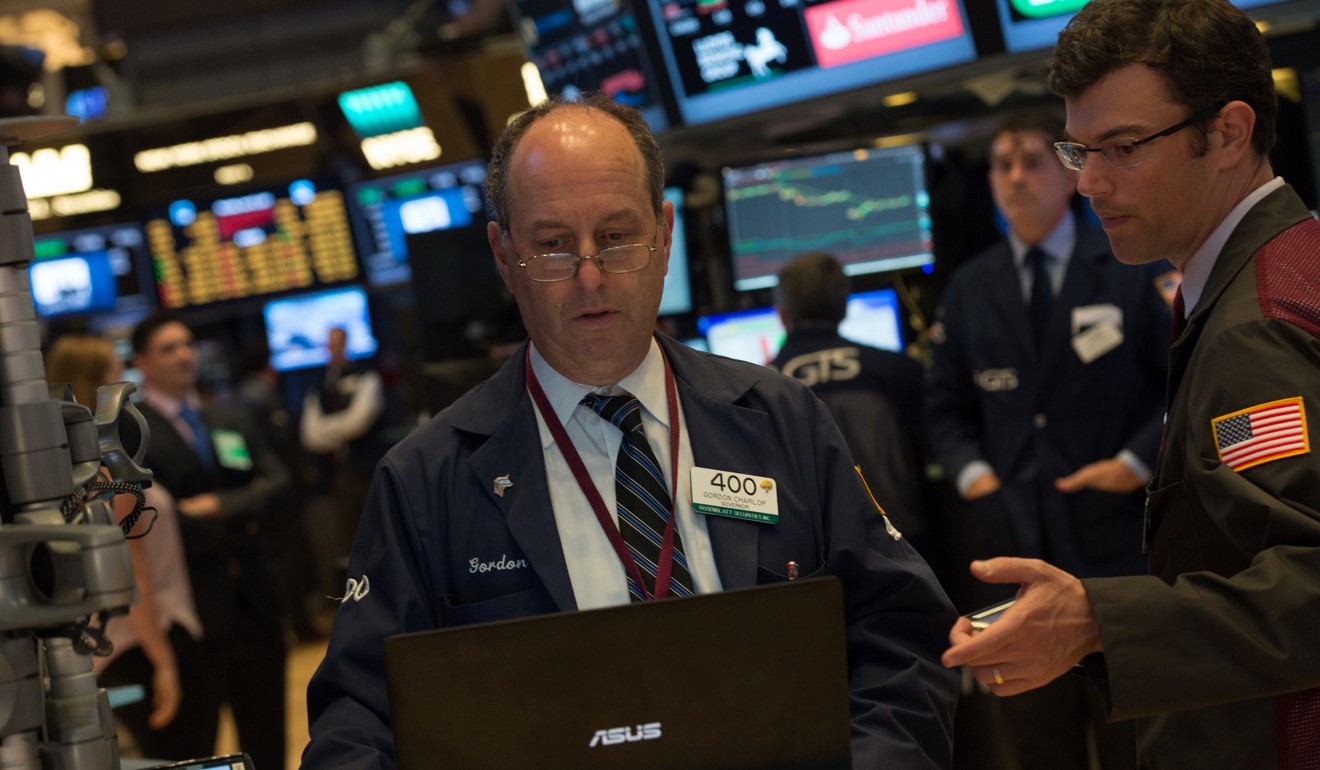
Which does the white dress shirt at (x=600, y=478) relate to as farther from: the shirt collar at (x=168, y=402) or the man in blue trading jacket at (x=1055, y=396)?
the shirt collar at (x=168, y=402)

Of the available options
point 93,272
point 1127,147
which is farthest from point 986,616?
point 93,272

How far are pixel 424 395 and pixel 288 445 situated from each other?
9.25ft

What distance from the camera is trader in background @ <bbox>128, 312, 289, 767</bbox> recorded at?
454cm

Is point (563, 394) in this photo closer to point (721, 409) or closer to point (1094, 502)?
point (721, 409)

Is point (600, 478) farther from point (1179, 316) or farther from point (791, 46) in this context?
point (791, 46)

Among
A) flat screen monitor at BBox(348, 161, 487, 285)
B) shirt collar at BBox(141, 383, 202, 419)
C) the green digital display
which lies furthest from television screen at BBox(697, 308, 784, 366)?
flat screen monitor at BBox(348, 161, 487, 285)

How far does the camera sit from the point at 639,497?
5.81 feet

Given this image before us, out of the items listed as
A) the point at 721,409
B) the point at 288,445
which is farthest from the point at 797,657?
the point at 288,445

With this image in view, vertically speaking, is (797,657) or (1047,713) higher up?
(797,657)

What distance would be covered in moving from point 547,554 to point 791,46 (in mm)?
3600

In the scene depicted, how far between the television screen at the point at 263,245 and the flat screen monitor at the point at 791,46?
3.36 meters

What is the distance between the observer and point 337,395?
338 inches

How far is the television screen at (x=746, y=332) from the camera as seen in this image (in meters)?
5.10

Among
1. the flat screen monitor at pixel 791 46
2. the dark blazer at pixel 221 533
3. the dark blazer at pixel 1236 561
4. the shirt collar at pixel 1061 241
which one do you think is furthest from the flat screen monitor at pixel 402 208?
the dark blazer at pixel 1236 561
